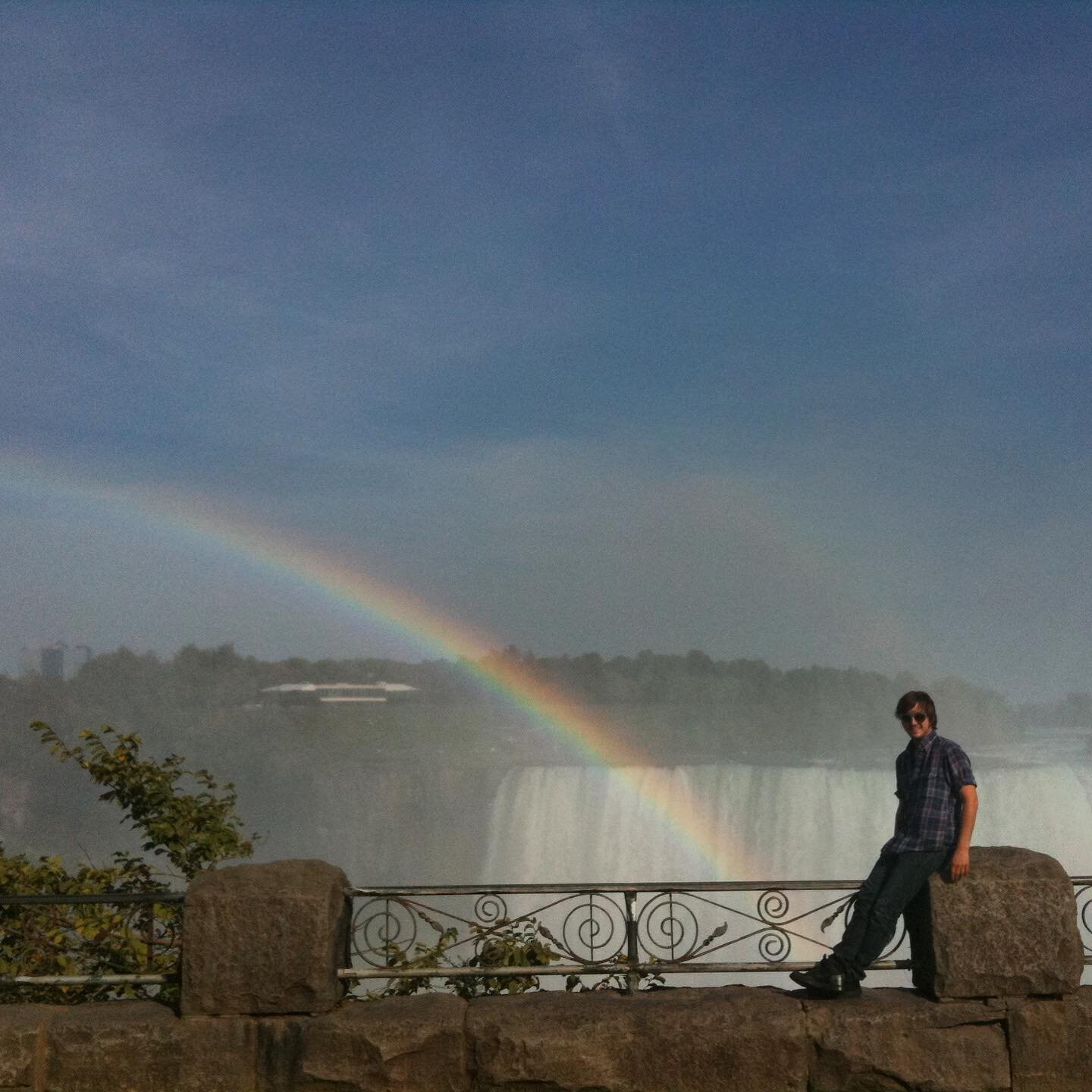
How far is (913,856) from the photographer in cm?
434

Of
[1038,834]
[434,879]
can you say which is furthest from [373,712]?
[1038,834]

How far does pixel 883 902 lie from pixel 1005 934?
428 millimetres

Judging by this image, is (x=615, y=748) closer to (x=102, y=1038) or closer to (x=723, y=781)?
(x=723, y=781)

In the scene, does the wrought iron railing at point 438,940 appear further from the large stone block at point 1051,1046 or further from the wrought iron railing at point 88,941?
the large stone block at point 1051,1046

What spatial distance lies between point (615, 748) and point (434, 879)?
21268mm

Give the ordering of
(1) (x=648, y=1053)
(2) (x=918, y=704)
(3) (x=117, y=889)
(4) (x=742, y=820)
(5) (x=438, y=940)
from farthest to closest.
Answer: (4) (x=742, y=820) < (3) (x=117, y=889) < (5) (x=438, y=940) < (2) (x=918, y=704) < (1) (x=648, y=1053)

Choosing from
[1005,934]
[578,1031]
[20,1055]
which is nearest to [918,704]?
[1005,934]

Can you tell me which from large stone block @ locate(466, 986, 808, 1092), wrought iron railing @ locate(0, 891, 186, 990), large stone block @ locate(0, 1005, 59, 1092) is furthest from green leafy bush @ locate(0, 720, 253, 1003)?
large stone block @ locate(466, 986, 808, 1092)

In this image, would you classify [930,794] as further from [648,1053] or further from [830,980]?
[648,1053]

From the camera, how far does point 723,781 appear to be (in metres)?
25.5

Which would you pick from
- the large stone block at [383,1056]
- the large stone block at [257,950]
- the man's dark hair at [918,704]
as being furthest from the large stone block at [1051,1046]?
the large stone block at [257,950]

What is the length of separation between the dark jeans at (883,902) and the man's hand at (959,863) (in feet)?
0.17

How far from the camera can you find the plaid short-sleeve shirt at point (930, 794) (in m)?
4.35

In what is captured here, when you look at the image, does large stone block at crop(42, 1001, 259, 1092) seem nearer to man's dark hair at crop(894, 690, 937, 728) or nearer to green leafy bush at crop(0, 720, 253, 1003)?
green leafy bush at crop(0, 720, 253, 1003)
